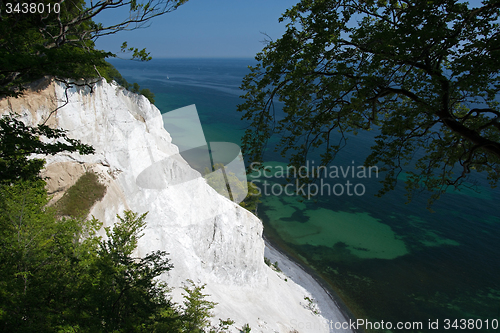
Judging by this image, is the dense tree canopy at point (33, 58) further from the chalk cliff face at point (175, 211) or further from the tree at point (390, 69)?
the chalk cliff face at point (175, 211)

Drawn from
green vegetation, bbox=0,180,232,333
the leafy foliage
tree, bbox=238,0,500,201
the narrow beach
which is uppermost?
tree, bbox=238,0,500,201

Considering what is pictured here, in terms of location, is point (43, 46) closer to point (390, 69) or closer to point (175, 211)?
point (390, 69)

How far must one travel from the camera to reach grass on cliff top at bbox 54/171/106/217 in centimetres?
1322

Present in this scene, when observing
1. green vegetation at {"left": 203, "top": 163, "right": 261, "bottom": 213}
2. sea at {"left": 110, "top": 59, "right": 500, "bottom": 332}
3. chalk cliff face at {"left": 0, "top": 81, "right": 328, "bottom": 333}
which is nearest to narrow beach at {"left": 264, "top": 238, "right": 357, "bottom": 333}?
sea at {"left": 110, "top": 59, "right": 500, "bottom": 332}

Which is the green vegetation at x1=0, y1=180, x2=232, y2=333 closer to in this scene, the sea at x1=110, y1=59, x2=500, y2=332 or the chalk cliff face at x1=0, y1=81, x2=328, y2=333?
the chalk cliff face at x1=0, y1=81, x2=328, y2=333

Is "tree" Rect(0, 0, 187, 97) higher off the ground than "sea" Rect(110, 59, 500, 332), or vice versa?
"tree" Rect(0, 0, 187, 97)

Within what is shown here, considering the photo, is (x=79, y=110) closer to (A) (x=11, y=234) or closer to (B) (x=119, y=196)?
(B) (x=119, y=196)

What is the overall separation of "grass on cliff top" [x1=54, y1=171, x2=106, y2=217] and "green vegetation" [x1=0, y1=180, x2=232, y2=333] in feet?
11.5

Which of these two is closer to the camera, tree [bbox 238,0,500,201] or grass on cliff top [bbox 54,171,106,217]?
Result: tree [bbox 238,0,500,201]

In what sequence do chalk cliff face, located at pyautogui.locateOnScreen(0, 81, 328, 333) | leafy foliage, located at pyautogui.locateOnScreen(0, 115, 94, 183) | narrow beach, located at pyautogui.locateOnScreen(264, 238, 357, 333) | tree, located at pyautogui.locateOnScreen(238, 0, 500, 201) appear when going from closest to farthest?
tree, located at pyautogui.locateOnScreen(238, 0, 500, 201)
leafy foliage, located at pyautogui.locateOnScreen(0, 115, 94, 183)
chalk cliff face, located at pyautogui.locateOnScreen(0, 81, 328, 333)
narrow beach, located at pyautogui.locateOnScreen(264, 238, 357, 333)

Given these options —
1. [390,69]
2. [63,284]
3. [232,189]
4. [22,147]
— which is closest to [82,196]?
[63,284]

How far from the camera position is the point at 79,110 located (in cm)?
1712

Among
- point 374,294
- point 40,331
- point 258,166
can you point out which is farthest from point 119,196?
point 374,294

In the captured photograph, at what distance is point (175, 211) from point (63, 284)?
11.2 m
